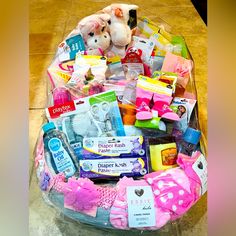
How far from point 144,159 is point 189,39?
62 centimetres

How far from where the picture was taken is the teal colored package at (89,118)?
41.2 inches

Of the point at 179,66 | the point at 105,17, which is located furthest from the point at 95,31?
the point at 179,66

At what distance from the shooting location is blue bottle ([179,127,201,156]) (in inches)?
40.7

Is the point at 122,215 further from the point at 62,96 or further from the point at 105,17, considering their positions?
the point at 105,17

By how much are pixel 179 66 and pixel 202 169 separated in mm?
344

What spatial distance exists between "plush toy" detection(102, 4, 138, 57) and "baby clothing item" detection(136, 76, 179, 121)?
7.3 inches

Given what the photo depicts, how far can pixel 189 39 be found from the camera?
4.78ft

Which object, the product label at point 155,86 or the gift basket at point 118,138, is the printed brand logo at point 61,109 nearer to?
the gift basket at point 118,138

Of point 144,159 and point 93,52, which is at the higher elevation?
point 93,52

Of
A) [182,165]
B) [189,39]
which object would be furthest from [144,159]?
[189,39]

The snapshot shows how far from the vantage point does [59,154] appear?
3.36 feet

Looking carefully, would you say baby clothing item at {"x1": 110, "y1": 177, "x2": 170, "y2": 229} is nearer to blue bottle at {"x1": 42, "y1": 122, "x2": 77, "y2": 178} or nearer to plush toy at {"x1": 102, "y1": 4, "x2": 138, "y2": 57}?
blue bottle at {"x1": 42, "y1": 122, "x2": 77, "y2": 178}
